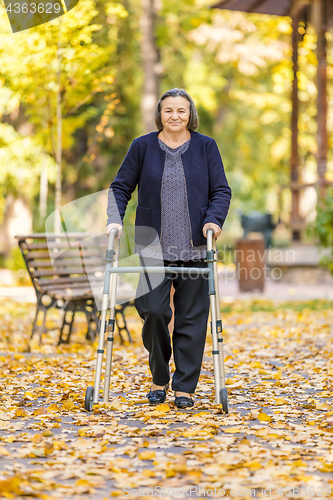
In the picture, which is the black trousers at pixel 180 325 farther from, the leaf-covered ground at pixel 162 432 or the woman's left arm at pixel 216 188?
the woman's left arm at pixel 216 188

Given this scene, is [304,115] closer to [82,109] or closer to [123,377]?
[82,109]

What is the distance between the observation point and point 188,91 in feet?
68.1

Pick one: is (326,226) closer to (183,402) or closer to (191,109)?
(191,109)

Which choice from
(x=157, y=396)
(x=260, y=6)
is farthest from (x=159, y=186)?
(x=260, y=6)

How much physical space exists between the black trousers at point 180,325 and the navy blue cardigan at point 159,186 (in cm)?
28

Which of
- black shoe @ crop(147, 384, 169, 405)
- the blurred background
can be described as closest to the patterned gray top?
black shoe @ crop(147, 384, 169, 405)

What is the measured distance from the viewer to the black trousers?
427cm

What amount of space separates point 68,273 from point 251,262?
623 cm

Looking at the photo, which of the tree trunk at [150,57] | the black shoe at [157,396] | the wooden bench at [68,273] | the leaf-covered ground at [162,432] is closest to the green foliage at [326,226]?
the leaf-covered ground at [162,432]

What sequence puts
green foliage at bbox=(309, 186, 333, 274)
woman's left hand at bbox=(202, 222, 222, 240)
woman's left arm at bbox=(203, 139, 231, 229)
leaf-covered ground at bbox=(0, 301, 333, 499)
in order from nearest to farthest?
leaf-covered ground at bbox=(0, 301, 333, 499) → woman's left hand at bbox=(202, 222, 222, 240) → woman's left arm at bbox=(203, 139, 231, 229) → green foliage at bbox=(309, 186, 333, 274)

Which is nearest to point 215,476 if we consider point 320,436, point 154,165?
point 320,436

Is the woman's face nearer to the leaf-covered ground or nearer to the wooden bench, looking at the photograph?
the leaf-covered ground

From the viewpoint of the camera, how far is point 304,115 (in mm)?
24688

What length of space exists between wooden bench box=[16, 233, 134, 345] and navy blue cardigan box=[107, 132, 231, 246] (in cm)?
254
